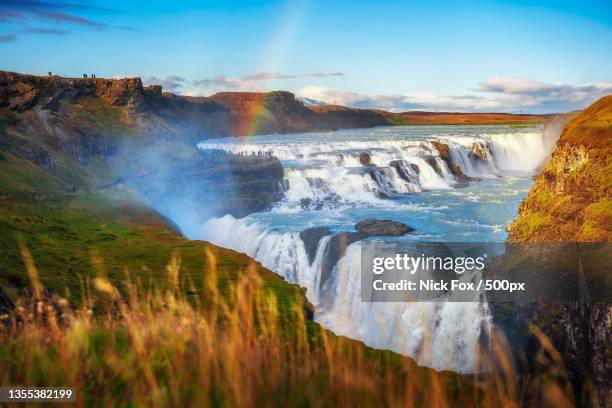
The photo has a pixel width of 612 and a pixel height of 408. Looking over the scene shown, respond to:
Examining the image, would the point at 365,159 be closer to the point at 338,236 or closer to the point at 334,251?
the point at 338,236

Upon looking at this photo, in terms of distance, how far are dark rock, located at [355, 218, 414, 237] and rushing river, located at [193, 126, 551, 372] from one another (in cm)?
68

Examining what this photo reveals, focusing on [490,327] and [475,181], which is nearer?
[490,327]

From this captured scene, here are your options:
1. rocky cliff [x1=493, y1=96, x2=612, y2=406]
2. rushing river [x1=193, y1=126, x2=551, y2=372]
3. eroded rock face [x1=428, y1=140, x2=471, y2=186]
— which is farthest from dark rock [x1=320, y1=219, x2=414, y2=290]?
eroded rock face [x1=428, y1=140, x2=471, y2=186]

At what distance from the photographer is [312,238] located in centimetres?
2634

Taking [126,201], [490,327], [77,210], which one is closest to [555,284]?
[490,327]

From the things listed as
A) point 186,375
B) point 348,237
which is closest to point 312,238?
point 348,237

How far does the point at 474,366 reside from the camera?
16.1 metres

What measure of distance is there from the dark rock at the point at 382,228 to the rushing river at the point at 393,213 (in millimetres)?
675

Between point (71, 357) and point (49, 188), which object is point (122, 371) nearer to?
point (71, 357)

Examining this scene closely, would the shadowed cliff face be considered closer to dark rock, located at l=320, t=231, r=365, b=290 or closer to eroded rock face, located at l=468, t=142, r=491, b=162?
dark rock, located at l=320, t=231, r=365, b=290

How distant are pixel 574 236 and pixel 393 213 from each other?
700 inches

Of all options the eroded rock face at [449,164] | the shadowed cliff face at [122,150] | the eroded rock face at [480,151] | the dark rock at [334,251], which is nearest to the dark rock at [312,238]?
the dark rock at [334,251]

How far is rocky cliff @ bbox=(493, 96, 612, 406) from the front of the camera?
488 inches

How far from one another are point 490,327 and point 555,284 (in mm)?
2407
